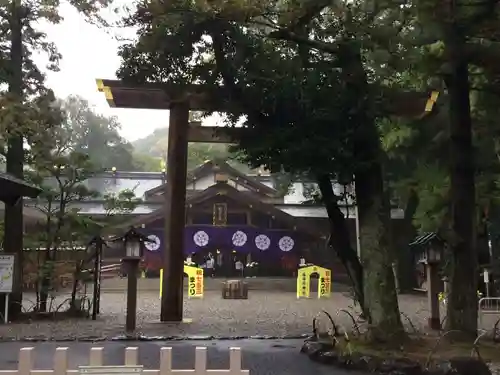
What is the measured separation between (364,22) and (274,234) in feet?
72.6

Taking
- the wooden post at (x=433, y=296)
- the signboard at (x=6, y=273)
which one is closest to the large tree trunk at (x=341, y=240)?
the wooden post at (x=433, y=296)

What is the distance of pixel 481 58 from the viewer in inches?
297

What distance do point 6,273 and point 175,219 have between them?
403cm

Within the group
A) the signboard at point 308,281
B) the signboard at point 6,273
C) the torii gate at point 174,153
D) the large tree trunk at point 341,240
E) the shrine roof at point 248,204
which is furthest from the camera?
the shrine roof at point 248,204

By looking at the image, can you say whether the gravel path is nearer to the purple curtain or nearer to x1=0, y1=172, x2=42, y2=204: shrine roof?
x1=0, y1=172, x2=42, y2=204: shrine roof

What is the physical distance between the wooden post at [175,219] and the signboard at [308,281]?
1005cm

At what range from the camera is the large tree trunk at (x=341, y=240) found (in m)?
8.57

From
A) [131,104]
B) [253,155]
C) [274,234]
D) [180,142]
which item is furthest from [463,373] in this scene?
[274,234]

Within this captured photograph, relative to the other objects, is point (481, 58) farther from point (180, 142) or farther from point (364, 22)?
point (180, 142)

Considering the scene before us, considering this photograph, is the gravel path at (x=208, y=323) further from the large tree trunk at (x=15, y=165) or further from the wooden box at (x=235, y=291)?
the wooden box at (x=235, y=291)

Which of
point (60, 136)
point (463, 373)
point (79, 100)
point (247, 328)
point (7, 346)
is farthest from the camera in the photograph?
point (79, 100)

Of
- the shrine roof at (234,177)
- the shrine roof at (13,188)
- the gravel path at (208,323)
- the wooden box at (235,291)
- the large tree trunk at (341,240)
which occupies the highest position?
the shrine roof at (234,177)

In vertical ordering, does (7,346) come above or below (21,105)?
below

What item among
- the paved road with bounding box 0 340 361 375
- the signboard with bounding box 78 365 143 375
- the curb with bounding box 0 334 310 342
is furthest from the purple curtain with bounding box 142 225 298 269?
the signboard with bounding box 78 365 143 375
